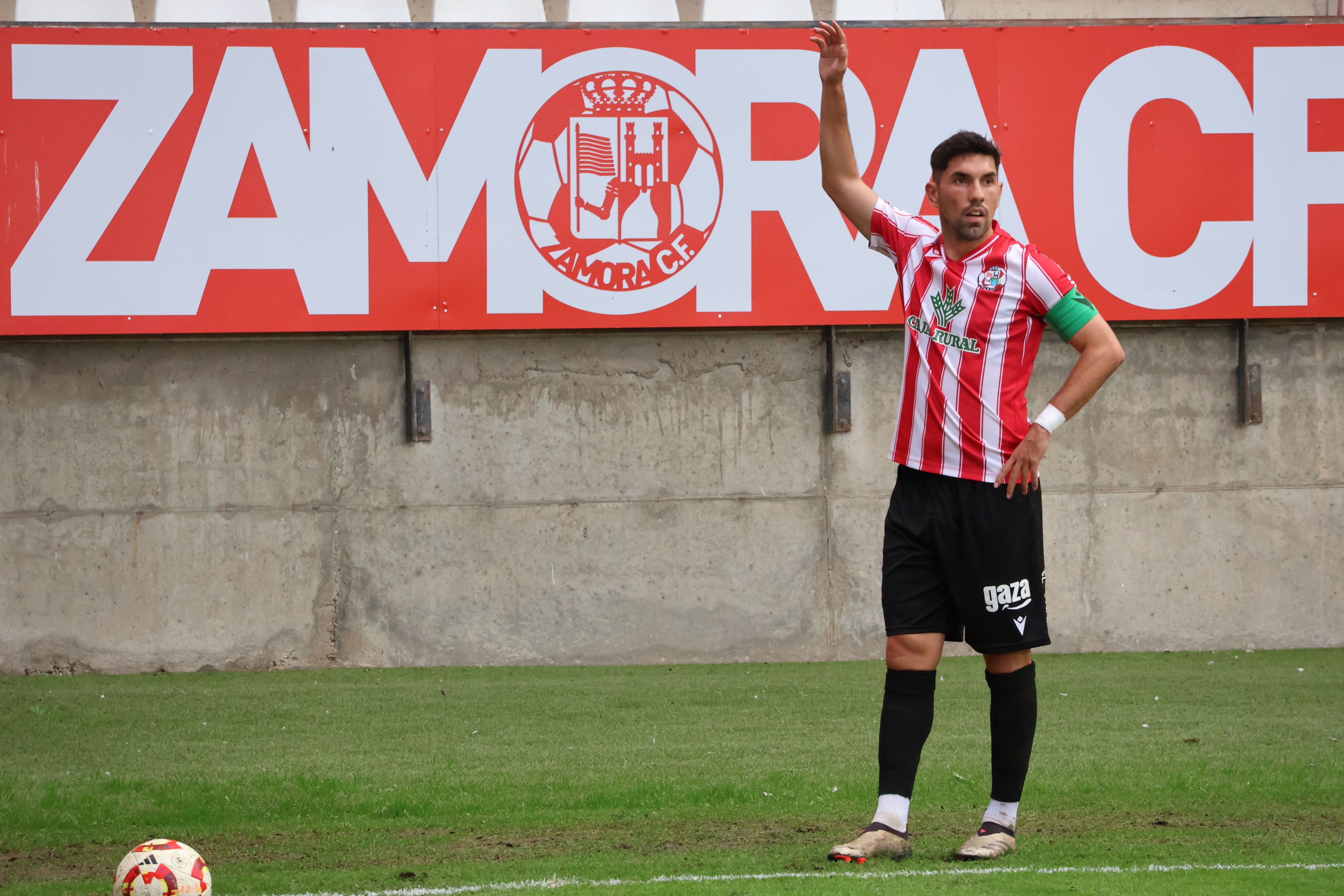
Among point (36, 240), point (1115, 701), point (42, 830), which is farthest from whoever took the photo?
point (36, 240)

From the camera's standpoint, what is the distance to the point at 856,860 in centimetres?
315

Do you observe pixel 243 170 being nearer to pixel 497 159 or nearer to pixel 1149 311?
pixel 497 159

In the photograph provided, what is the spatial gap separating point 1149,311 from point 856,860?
5771 millimetres

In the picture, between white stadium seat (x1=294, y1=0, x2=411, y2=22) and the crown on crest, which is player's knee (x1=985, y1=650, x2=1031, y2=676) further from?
white stadium seat (x1=294, y1=0, x2=411, y2=22)

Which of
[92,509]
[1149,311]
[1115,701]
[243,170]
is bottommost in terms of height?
[1115,701]

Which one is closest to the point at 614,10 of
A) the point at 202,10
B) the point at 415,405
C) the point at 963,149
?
the point at 202,10

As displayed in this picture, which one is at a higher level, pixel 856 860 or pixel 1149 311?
pixel 1149 311

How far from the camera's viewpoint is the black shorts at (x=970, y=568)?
128 inches

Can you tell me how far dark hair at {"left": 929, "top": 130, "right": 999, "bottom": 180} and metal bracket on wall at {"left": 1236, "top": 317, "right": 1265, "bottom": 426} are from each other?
5.54m

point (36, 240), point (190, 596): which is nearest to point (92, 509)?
point (190, 596)

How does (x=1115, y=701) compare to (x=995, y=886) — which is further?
(x=1115, y=701)

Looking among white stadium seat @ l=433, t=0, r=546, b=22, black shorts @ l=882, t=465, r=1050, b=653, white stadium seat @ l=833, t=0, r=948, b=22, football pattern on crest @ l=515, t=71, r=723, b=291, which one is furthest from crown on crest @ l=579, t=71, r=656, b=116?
black shorts @ l=882, t=465, r=1050, b=653

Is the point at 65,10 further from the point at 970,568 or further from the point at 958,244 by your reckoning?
the point at 970,568

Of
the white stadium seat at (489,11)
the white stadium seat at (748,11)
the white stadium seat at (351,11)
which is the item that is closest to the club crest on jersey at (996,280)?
the white stadium seat at (748,11)
